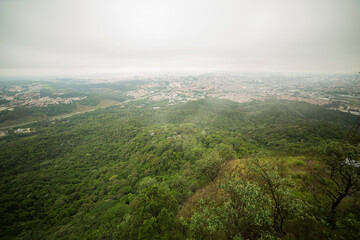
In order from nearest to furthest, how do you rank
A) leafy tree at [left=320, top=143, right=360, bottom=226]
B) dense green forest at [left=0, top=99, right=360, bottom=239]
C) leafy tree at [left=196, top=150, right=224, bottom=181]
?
leafy tree at [left=320, top=143, right=360, bottom=226], dense green forest at [left=0, top=99, right=360, bottom=239], leafy tree at [left=196, top=150, right=224, bottom=181]

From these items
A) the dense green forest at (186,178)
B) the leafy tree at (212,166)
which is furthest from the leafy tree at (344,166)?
the leafy tree at (212,166)

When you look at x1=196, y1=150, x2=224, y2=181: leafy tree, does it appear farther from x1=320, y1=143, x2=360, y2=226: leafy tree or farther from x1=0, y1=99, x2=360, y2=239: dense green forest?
x1=320, y1=143, x2=360, y2=226: leafy tree

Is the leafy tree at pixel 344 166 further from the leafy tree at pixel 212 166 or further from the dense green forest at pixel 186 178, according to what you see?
the leafy tree at pixel 212 166

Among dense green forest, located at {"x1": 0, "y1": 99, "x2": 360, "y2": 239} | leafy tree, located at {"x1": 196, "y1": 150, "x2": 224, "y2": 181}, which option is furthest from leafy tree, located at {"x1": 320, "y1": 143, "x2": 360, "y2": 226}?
leafy tree, located at {"x1": 196, "y1": 150, "x2": 224, "y2": 181}

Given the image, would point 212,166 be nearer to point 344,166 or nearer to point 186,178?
point 186,178

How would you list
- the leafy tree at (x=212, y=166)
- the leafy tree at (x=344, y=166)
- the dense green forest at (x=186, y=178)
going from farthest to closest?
the leafy tree at (x=212, y=166), the dense green forest at (x=186, y=178), the leafy tree at (x=344, y=166)

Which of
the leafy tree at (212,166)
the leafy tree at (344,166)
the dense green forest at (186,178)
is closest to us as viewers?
the leafy tree at (344,166)

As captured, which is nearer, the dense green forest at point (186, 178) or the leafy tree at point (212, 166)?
the dense green forest at point (186, 178)

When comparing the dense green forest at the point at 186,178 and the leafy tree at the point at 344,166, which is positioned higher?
the leafy tree at the point at 344,166

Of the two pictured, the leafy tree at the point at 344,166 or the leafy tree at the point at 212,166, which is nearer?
the leafy tree at the point at 344,166
